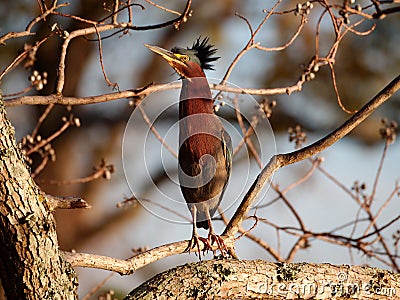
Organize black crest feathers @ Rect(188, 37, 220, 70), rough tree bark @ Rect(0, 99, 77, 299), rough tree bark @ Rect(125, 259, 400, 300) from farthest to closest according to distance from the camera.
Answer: black crest feathers @ Rect(188, 37, 220, 70) < rough tree bark @ Rect(125, 259, 400, 300) < rough tree bark @ Rect(0, 99, 77, 299)

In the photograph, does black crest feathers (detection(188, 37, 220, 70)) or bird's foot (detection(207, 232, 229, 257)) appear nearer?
bird's foot (detection(207, 232, 229, 257))

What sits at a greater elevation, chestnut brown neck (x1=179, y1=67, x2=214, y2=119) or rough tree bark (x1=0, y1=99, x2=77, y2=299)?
chestnut brown neck (x1=179, y1=67, x2=214, y2=119)

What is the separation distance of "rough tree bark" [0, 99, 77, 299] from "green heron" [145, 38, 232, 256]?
493 millimetres

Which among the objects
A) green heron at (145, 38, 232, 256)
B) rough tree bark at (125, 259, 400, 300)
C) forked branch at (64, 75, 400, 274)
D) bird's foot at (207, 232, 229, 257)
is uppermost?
green heron at (145, 38, 232, 256)

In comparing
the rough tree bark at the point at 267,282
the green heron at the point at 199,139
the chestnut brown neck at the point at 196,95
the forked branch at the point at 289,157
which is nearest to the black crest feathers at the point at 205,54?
the green heron at the point at 199,139

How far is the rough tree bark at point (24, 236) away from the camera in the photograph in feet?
4.66

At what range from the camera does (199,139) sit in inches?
77.2

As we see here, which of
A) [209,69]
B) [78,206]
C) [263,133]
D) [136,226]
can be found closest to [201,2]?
[136,226]

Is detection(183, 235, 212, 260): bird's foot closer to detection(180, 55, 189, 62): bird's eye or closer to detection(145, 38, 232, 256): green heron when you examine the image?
detection(145, 38, 232, 256): green heron

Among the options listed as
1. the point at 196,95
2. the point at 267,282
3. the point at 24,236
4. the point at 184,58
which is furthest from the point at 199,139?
the point at 24,236

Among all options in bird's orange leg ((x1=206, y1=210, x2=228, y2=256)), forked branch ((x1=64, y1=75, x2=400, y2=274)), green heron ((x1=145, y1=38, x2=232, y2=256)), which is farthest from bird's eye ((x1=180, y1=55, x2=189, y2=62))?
bird's orange leg ((x1=206, y1=210, x2=228, y2=256))

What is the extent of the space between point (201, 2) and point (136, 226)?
2.16 meters

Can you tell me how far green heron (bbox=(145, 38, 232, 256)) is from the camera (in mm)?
1938

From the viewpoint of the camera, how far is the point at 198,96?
6.28ft
